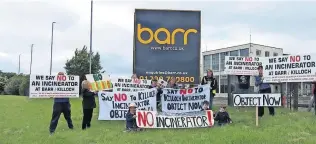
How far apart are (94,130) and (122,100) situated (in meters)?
1.98

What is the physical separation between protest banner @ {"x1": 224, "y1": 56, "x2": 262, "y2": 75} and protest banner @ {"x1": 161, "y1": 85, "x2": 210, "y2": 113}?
4.43 metres

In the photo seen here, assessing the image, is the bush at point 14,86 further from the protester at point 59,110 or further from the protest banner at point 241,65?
the protester at point 59,110

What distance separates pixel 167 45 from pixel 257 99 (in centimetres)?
680

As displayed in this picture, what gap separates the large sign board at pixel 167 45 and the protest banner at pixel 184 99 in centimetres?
326

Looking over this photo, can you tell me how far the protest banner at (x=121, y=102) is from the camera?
53.6 feet

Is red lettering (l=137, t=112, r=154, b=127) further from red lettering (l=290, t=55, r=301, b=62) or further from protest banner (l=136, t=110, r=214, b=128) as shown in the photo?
red lettering (l=290, t=55, r=301, b=62)

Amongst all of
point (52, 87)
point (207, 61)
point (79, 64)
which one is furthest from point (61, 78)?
point (207, 61)

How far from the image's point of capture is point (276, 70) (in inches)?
727

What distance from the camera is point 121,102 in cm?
1636

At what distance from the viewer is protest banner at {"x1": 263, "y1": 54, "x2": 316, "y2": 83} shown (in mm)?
17578

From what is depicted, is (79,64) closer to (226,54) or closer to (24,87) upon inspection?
(24,87)

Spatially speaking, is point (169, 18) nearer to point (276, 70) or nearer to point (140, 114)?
point (276, 70)

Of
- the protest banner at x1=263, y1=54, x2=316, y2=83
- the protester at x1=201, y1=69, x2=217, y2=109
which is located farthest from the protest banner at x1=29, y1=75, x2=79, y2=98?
the protest banner at x1=263, y1=54, x2=316, y2=83

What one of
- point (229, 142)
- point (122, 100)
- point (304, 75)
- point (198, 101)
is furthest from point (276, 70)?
point (229, 142)
